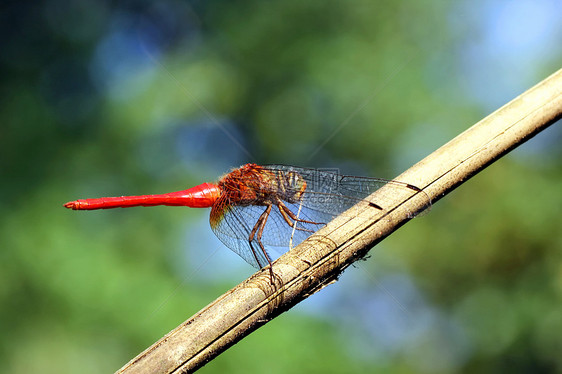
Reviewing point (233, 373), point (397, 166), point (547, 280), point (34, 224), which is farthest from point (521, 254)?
point (34, 224)

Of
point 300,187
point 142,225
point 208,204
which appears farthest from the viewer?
point 142,225

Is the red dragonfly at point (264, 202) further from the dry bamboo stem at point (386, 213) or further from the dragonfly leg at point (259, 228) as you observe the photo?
the dry bamboo stem at point (386, 213)

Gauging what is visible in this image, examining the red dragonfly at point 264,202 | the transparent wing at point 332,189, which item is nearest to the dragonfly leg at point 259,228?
the red dragonfly at point 264,202

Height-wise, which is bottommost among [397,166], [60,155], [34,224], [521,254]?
[521,254]

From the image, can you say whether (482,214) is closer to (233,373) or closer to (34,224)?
(233,373)

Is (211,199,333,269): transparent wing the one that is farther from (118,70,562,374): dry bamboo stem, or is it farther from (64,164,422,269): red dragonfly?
(118,70,562,374): dry bamboo stem

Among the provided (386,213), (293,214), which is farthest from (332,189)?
Answer: (386,213)

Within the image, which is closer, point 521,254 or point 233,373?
point 233,373
